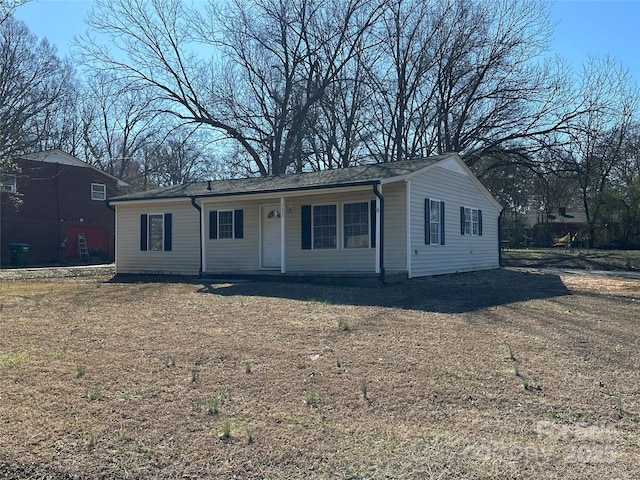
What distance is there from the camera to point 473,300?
10.1 meters

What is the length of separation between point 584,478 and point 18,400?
4111mm

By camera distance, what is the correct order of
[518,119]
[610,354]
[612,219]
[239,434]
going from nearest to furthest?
1. [239,434]
2. [610,354]
3. [518,119]
4. [612,219]

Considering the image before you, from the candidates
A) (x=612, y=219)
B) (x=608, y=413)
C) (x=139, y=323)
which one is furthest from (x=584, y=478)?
(x=612, y=219)

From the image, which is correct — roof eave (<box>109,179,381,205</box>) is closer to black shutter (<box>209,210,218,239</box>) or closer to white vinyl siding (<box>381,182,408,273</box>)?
black shutter (<box>209,210,218,239</box>)

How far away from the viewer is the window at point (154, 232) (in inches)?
696

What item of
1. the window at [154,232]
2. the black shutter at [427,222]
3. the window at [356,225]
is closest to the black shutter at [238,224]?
the window at [154,232]

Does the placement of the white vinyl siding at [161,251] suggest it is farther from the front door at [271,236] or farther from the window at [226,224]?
the front door at [271,236]

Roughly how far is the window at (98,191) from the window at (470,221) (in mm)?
22303

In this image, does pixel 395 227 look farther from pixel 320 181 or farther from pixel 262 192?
pixel 262 192

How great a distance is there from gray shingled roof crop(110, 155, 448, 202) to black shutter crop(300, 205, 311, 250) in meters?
0.76

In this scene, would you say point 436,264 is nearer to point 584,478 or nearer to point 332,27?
point 584,478

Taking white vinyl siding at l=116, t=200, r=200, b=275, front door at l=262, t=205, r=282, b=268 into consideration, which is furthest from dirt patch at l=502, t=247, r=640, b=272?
white vinyl siding at l=116, t=200, r=200, b=275

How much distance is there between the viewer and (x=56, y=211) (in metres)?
28.6

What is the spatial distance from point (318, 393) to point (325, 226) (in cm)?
1032
